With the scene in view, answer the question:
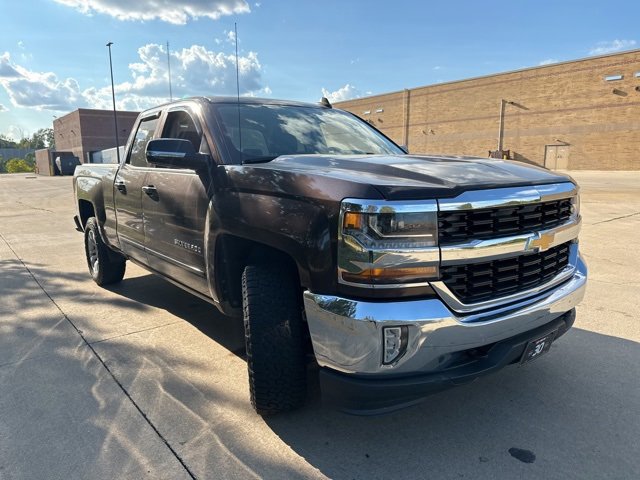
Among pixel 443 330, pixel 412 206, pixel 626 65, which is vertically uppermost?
pixel 626 65

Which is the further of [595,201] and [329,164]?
[595,201]

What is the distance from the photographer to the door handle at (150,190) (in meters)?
3.73

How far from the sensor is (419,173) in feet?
7.73

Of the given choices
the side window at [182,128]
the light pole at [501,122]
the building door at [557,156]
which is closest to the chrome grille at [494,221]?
the side window at [182,128]

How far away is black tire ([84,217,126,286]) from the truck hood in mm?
3272

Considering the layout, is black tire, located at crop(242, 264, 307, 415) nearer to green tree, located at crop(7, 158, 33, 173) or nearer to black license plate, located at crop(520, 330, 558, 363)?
black license plate, located at crop(520, 330, 558, 363)

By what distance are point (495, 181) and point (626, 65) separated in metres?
41.7

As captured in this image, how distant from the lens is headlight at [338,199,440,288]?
81.0 inches

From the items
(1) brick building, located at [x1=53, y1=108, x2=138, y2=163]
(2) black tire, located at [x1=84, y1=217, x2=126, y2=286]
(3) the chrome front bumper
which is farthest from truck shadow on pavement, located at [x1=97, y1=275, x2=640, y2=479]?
(1) brick building, located at [x1=53, y1=108, x2=138, y2=163]

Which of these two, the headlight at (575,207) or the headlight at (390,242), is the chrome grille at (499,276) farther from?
the headlight at (575,207)

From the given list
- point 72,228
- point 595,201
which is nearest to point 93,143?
point 72,228

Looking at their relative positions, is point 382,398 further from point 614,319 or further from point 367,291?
point 614,319

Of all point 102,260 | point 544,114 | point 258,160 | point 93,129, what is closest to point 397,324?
point 258,160

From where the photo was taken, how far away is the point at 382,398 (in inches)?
83.2
